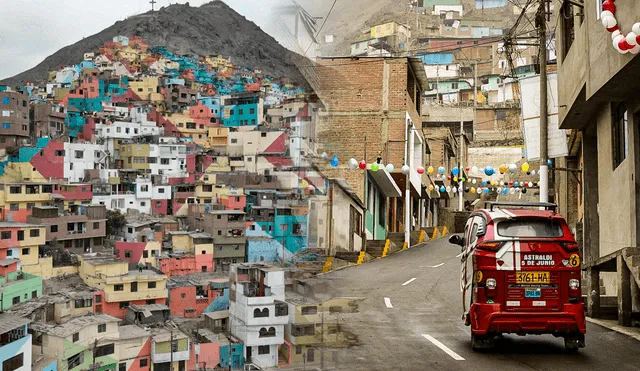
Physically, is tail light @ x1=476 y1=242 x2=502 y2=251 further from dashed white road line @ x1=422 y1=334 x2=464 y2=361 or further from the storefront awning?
the storefront awning

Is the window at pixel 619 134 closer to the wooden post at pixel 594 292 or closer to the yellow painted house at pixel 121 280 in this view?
the wooden post at pixel 594 292

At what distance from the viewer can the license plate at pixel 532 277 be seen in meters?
6.32

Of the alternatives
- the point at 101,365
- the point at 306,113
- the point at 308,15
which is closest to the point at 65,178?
the point at 101,365

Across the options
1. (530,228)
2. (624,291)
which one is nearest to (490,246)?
(530,228)

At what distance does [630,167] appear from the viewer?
10.2m

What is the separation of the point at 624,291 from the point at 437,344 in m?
2.97

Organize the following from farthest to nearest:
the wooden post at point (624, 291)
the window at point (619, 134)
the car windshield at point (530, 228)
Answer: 1. the window at point (619, 134)
2. the wooden post at point (624, 291)
3. the car windshield at point (530, 228)

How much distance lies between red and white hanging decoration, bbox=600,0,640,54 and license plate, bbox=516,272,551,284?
A: 285 centimetres

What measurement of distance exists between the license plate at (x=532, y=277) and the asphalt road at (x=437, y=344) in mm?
788

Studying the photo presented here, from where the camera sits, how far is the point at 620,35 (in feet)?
24.8

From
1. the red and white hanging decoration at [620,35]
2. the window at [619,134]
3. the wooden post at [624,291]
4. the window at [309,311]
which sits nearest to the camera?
the window at [309,311]

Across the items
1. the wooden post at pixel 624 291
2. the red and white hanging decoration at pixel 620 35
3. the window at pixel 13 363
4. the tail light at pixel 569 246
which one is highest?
the red and white hanging decoration at pixel 620 35

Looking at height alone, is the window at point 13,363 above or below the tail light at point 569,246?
below

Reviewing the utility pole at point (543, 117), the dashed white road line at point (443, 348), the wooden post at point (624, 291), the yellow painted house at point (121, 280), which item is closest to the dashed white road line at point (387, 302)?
the dashed white road line at point (443, 348)
